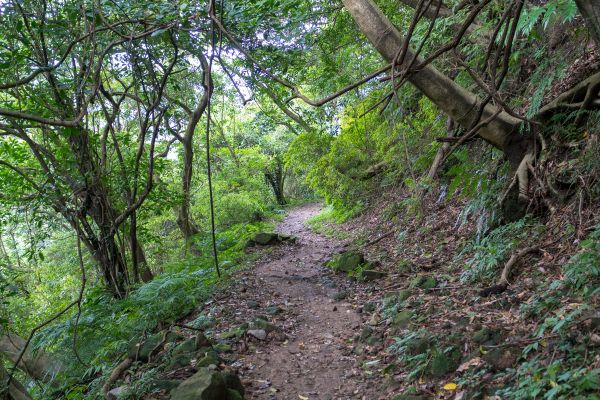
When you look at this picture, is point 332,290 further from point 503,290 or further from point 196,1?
point 196,1

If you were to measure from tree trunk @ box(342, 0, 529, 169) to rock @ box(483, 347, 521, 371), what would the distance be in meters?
2.90

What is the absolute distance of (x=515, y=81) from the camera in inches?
254

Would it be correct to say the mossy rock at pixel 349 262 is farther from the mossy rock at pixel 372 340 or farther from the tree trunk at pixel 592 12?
the tree trunk at pixel 592 12

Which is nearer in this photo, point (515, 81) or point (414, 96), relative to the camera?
point (515, 81)

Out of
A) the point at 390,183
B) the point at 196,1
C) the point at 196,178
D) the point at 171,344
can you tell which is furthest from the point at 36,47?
the point at 196,178

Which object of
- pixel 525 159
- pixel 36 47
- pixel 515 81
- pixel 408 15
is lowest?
pixel 525 159

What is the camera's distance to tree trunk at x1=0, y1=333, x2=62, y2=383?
5816 mm

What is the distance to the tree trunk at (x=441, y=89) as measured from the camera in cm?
505

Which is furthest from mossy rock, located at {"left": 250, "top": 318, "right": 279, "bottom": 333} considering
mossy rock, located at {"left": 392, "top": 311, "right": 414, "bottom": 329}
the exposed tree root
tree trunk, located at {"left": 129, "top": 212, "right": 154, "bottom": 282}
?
tree trunk, located at {"left": 129, "top": 212, "right": 154, "bottom": 282}

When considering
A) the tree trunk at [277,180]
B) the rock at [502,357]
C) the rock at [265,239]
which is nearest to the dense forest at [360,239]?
the rock at [502,357]

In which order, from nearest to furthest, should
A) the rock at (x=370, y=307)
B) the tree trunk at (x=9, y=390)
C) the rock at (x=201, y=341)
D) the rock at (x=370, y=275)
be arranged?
1. the tree trunk at (x=9, y=390)
2. the rock at (x=201, y=341)
3. the rock at (x=370, y=307)
4. the rock at (x=370, y=275)

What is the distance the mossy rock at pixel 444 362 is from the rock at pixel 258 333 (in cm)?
228

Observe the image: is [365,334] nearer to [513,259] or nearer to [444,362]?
[444,362]

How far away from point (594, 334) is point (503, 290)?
4.95 feet
